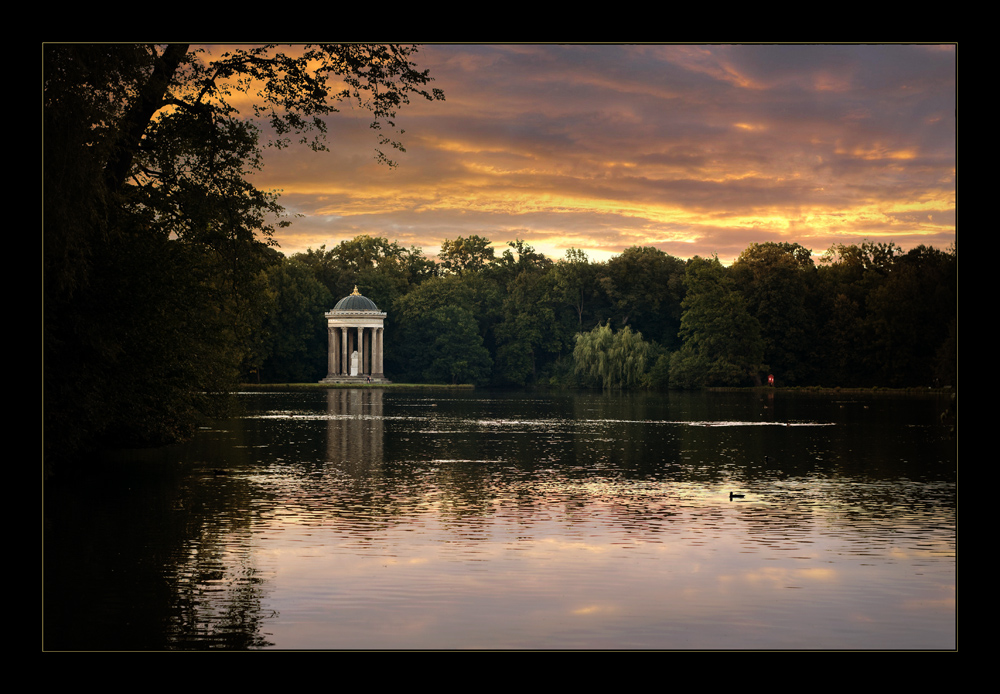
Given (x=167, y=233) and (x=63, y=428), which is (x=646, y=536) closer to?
(x=63, y=428)

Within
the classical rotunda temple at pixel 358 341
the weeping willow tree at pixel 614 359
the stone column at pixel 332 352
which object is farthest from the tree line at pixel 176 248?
the stone column at pixel 332 352

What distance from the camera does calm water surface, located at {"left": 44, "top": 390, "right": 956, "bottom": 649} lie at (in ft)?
36.9

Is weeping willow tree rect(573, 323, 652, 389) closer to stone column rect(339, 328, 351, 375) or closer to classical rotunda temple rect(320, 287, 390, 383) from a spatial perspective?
classical rotunda temple rect(320, 287, 390, 383)

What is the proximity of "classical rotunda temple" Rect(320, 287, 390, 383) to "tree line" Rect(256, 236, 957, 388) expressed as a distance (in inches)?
90.2

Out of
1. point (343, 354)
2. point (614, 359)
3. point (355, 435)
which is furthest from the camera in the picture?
point (343, 354)

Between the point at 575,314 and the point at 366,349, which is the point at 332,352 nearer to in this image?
the point at 366,349

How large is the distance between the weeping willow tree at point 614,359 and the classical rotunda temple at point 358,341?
2673 centimetres

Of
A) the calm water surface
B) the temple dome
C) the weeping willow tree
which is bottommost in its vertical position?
the calm water surface

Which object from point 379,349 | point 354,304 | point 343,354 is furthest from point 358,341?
point 354,304

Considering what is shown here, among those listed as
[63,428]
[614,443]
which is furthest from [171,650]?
[614,443]

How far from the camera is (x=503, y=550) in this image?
1550cm

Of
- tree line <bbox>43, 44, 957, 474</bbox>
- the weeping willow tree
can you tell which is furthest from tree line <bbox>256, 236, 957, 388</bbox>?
tree line <bbox>43, 44, 957, 474</bbox>

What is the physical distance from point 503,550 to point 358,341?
106583 millimetres
